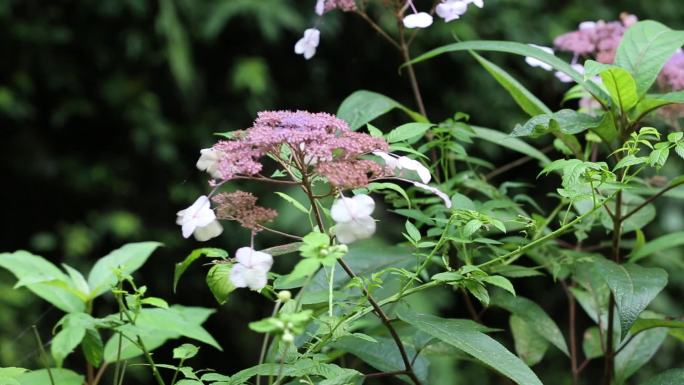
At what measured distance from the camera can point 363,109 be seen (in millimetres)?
1029

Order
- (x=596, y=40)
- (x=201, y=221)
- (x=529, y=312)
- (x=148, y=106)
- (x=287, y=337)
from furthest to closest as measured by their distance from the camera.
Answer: (x=148, y=106) → (x=596, y=40) → (x=529, y=312) → (x=201, y=221) → (x=287, y=337)

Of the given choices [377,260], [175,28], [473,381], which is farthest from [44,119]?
[377,260]

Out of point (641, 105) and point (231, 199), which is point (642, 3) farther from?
point (231, 199)

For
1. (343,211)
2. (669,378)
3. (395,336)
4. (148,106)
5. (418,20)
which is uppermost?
(148,106)

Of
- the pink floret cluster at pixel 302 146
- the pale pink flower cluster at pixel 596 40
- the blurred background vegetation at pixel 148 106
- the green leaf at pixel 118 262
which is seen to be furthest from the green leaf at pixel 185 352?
the blurred background vegetation at pixel 148 106

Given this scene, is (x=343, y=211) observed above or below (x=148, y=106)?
below

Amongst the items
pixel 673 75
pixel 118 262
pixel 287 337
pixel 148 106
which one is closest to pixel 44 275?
pixel 118 262

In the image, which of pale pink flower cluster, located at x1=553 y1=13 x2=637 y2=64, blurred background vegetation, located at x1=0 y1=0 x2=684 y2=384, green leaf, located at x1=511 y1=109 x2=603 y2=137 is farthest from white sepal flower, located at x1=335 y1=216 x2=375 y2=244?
blurred background vegetation, located at x1=0 y1=0 x2=684 y2=384

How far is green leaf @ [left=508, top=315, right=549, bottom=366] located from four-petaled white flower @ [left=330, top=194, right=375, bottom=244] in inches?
19.9

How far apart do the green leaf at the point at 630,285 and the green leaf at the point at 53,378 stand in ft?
1.82

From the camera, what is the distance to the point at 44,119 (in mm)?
2799

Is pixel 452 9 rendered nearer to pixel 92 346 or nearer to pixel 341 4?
pixel 341 4

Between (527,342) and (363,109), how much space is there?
370 millimetres

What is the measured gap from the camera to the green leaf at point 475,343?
0.68 m
